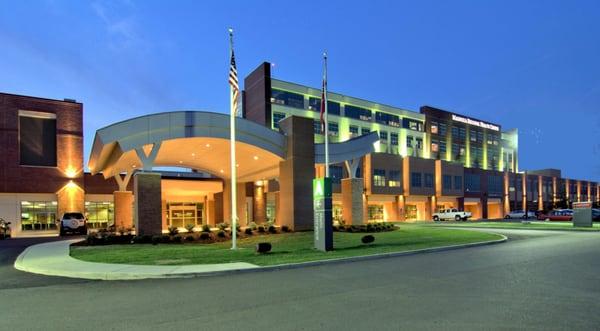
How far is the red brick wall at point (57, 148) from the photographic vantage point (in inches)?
1497

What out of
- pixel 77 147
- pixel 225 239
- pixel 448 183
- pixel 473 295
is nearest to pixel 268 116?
pixel 77 147

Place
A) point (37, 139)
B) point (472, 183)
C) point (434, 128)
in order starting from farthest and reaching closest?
point (434, 128), point (472, 183), point (37, 139)

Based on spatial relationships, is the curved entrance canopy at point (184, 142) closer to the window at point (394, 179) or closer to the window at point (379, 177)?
the window at point (379, 177)

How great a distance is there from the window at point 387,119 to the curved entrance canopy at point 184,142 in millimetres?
45282

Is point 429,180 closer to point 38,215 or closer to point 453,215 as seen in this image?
point 453,215

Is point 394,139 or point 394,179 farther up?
point 394,139

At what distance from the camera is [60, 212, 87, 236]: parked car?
113ft

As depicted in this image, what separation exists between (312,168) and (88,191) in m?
27.4

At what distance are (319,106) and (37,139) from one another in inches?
1607

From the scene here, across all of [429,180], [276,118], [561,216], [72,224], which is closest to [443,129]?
[429,180]

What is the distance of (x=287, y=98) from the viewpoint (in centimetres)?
6538

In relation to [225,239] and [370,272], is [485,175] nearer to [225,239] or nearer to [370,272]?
[225,239]

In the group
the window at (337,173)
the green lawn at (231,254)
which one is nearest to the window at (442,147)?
the window at (337,173)

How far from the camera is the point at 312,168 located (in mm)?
27469
